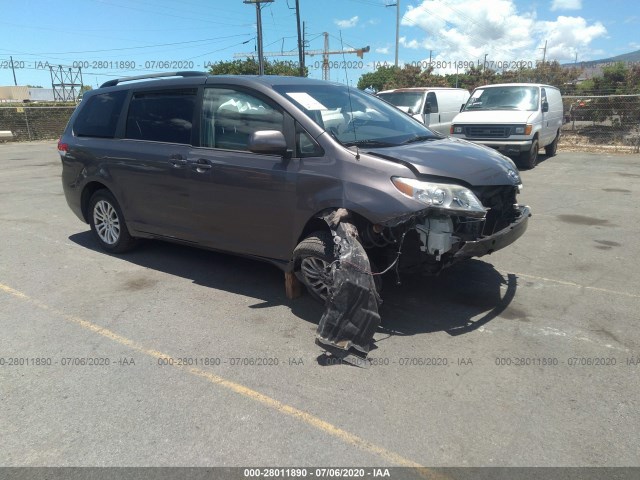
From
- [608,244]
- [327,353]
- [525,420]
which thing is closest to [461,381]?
[525,420]

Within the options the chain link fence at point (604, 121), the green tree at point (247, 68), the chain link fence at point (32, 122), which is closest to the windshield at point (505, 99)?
the chain link fence at point (604, 121)

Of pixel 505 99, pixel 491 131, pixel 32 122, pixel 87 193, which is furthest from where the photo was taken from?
pixel 32 122

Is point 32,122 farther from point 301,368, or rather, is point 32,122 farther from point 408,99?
point 301,368

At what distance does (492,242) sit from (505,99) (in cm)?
1072

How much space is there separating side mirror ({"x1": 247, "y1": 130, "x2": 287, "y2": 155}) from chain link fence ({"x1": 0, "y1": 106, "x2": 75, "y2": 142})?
83.0 feet

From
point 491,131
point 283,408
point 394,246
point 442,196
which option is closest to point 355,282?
point 394,246

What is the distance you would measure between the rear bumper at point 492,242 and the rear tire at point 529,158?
899 cm

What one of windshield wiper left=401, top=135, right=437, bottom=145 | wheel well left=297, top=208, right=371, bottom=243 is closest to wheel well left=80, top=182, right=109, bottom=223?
wheel well left=297, top=208, right=371, bottom=243

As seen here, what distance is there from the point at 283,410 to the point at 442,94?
1328cm

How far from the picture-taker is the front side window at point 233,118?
14.4ft

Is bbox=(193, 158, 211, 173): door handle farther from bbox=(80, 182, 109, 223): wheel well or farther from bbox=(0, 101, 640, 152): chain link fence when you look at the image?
bbox=(0, 101, 640, 152): chain link fence

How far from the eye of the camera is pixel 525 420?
2881mm

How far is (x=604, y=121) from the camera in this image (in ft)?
60.8

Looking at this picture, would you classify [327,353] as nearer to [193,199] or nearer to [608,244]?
[193,199]
